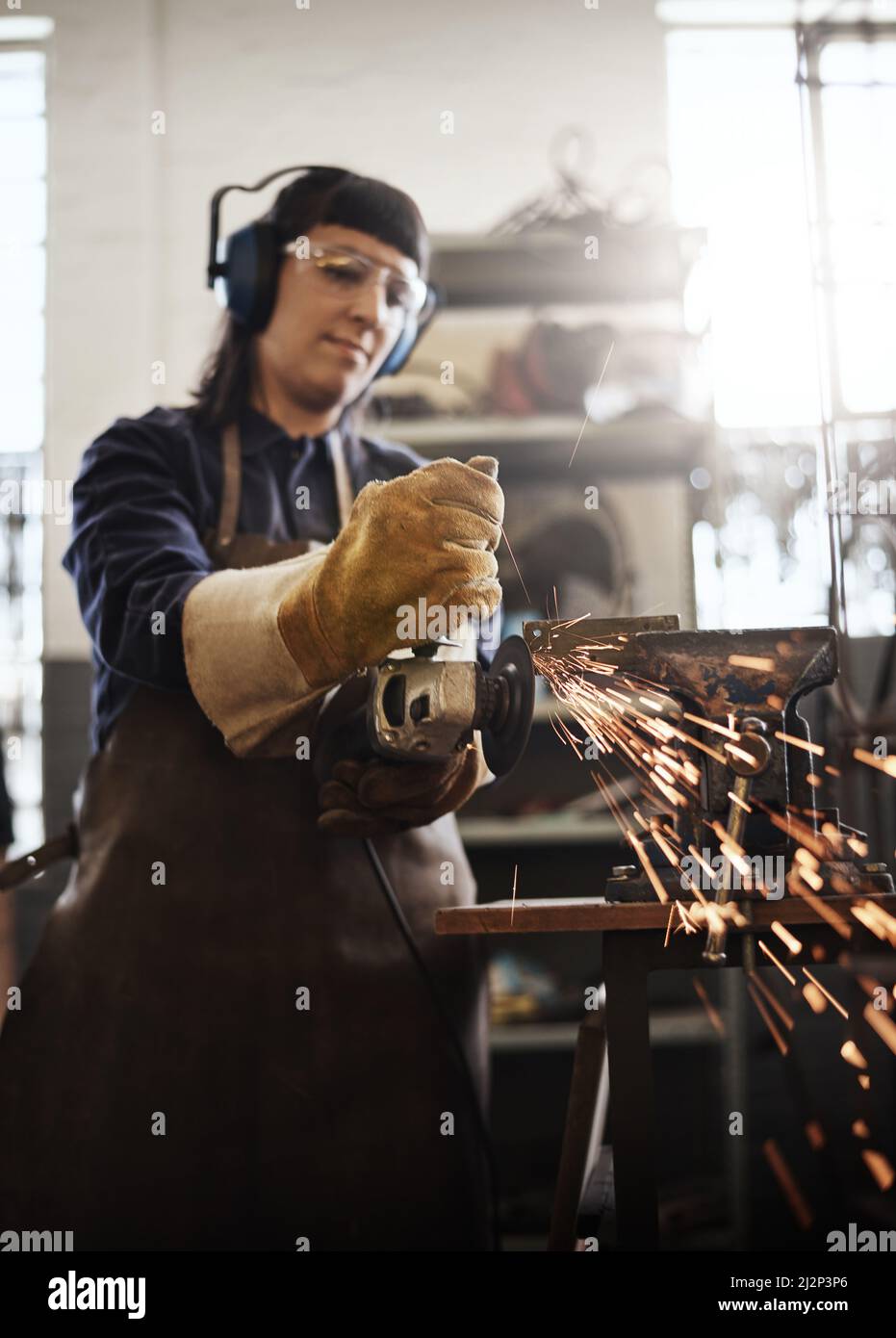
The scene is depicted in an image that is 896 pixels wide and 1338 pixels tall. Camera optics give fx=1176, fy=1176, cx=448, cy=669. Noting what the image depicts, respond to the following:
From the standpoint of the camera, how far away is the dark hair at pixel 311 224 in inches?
59.4

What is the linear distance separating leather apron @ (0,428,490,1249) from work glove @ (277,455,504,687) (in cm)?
28

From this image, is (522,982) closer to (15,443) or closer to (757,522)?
(757,522)

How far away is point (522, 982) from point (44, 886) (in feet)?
4.18

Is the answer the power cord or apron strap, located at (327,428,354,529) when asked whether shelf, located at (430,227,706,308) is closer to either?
apron strap, located at (327,428,354,529)

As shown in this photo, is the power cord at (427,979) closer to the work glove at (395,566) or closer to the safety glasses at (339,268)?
→ the work glove at (395,566)

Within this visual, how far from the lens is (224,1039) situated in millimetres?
1345

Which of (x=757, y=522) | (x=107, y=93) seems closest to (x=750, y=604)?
(x=757, y=522)

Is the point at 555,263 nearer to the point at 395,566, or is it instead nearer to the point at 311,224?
the point at 311,224

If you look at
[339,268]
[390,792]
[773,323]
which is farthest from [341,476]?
[773,323]

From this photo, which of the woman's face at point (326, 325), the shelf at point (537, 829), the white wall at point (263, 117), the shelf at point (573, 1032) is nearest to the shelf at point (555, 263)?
the white wall at point (263, 117)

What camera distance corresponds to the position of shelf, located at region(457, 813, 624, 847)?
276cm

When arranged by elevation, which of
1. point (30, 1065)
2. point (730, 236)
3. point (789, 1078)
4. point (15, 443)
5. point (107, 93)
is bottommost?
point (789, 1078)

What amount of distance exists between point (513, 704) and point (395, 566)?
21cm

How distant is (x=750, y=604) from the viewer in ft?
10.9
